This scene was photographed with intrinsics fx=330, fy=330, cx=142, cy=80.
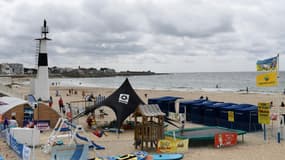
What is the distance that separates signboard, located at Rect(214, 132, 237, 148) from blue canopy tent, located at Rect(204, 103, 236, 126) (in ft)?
17.8

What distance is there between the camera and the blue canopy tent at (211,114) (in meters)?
19.7

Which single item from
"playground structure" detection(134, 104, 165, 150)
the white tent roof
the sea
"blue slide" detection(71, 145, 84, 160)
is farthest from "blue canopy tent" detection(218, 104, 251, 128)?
the sea

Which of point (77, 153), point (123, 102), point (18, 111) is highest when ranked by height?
point (123, 102)

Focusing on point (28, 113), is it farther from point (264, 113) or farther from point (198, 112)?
point (264, 113)

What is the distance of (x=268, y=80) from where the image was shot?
48.2 ft

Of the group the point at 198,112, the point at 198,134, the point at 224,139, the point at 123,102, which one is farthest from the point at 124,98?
the point at 198,112

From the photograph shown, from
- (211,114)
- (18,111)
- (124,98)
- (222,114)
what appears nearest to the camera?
(124,98)

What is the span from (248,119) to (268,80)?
11.5 feet

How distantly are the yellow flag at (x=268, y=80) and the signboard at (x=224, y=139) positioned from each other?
2.72 meters

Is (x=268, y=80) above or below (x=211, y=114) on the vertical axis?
above

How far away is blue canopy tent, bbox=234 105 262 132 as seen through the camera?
17.5m

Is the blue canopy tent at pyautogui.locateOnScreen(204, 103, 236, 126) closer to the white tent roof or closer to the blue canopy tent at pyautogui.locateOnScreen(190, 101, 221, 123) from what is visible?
the blue canopy tent at pyautogui.locateOnScreen(190, 101, 221, 123)

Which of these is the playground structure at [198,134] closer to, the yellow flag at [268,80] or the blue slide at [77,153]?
the yellow flag at [268,80]

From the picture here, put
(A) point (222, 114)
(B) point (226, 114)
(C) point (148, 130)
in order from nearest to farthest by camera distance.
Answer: (C) point (148, 130) < (B) point (226, 114) < (A) point (222, 114)
